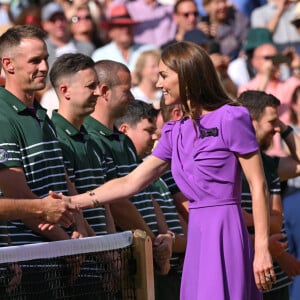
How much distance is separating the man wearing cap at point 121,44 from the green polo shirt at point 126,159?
499 centimetres

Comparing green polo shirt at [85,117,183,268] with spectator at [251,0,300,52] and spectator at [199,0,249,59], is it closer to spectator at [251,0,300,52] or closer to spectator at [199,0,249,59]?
spectator at [199,0,249,59]

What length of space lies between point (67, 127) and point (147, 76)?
14.2 feet

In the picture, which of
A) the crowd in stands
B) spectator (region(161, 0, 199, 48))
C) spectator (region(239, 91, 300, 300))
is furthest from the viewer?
spectator (region(161, 0, 199, 48))

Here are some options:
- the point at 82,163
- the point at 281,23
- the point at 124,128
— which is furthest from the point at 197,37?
the point at 82,163

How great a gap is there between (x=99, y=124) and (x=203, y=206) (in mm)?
1905

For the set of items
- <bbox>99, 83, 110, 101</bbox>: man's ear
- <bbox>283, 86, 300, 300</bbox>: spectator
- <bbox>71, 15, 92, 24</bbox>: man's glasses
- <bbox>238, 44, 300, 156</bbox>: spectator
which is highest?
<bbox>99, 83, 110, 101</bbox>: man's ear

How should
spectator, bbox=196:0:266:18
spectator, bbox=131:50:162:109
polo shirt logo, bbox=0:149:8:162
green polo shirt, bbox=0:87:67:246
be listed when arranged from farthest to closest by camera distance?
spectator, bbox=196:0:266:18 → spectator, bbox=131:50:162:109 → green polo shirt, bbox=0:87:67:246 → polo shirt logo, bbox=0:149:8:162

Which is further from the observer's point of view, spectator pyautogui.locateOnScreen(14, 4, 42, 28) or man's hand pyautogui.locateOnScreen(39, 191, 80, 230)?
spectator pyautogui.locateOnScreen(14, 4, 42, 28)

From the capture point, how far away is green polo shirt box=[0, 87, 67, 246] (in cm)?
659

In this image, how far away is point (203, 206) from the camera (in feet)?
21.1

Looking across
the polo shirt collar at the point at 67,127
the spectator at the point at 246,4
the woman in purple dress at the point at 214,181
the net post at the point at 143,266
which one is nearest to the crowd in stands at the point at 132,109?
the polo shirt collar at the point at 67,127

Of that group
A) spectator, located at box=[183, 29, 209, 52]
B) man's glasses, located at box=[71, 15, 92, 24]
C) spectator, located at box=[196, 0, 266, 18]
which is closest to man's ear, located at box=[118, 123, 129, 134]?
spectator, located at box=[183, 29, 209, 52]

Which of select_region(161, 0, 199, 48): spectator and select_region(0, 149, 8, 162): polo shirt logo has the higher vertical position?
select_region(0, 149, 8, 162): polo shirt logo

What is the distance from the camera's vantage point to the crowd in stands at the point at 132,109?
22.6ft
